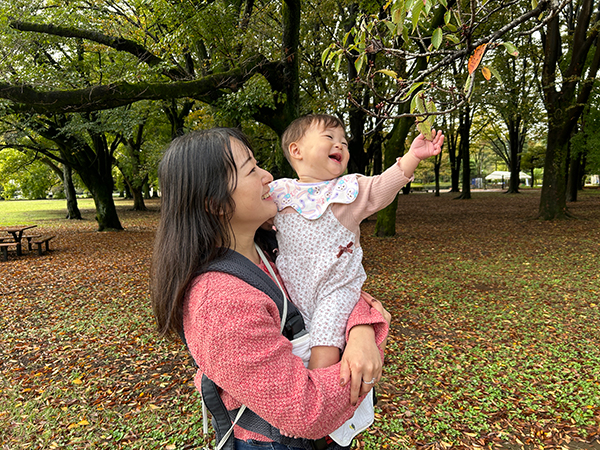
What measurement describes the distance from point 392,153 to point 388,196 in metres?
10.0

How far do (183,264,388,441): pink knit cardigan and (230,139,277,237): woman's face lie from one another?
26cm

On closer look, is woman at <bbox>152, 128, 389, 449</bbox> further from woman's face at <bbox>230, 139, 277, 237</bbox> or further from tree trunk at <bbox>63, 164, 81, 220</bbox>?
tree trunk at <bbox>63, 164, 81, 220</bbox>

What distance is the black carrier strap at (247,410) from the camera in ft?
3.58

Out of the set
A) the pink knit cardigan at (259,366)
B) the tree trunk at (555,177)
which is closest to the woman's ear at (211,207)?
the pink knit cardigan at (259,366)

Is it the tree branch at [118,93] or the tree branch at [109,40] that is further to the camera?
the tree branch at [109,40]

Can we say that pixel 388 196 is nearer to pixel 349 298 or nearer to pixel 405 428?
pixel 349 298

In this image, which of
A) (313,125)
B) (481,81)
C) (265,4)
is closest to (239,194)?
(313,125)

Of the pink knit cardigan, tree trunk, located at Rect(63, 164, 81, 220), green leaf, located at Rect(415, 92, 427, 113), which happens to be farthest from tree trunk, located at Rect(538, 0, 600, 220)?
tree trunk, located at Rect(63, 164, 81, 220)

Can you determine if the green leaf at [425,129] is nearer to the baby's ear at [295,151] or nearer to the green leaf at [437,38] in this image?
the baby's ear at [295,151]

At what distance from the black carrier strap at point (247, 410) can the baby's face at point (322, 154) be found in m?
0.63

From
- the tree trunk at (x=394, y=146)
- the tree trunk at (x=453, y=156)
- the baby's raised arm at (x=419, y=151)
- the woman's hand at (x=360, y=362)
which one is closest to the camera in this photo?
the woman's hand at (x=360, y=362)

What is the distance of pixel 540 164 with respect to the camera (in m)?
38.1

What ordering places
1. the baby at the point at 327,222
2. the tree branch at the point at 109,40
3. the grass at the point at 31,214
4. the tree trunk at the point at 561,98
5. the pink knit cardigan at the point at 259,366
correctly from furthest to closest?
the grass at the point at 31,214
the tree trunk at the point at 561,98
the tree branch at the point at 109,40
the baby at the point at 327,222
the pink knit cardigan at the point at 259,366

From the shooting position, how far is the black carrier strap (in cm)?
109
